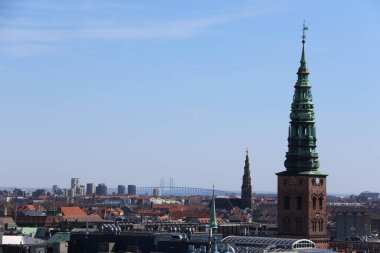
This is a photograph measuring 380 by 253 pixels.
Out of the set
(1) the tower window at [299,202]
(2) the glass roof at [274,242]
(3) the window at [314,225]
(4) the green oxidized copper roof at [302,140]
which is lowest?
(2) the glass roof at [274,242]

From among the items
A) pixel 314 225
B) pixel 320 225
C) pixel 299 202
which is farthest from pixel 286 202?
pixel 320 225

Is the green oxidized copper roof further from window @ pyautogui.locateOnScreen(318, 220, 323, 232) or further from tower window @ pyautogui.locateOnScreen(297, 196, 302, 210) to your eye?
window @ pyautogui.locateOnScreen(318, 220, 323, 232)

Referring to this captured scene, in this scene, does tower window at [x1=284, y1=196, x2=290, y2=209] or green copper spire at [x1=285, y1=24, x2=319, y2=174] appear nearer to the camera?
green copper spire at [x1=285, y1=24, x2=319, y2=174]

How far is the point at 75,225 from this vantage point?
136m

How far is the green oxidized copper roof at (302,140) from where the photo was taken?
90.5 m

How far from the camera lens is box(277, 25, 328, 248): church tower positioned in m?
90.2

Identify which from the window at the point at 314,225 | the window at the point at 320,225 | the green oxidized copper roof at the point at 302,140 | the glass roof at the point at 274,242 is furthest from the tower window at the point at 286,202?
the glass roof at the point at 274,242

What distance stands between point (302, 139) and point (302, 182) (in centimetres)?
299

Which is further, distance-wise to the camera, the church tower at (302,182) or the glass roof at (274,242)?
the church tower at (302,182)

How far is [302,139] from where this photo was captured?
90188 mm

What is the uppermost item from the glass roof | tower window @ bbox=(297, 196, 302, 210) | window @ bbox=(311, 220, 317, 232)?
tower window @ bbox=(297, 196, 302, 210)

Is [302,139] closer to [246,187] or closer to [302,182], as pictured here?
[302,182]

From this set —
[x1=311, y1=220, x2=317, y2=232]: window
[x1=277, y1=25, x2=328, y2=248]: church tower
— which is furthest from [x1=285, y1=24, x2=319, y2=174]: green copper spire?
[x1=311, y1=220, x2=317, y2=232]: window

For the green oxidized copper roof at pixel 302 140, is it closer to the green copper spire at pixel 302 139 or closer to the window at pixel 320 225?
the green copper spire at pixel 302 139
